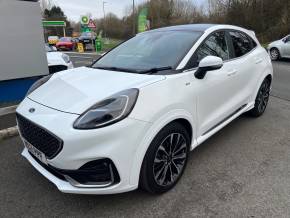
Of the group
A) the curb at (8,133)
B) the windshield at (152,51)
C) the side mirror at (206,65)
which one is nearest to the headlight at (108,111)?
the windshield at (152,51)

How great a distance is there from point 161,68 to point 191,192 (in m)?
1.31

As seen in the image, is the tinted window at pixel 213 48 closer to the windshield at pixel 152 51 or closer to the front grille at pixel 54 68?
the windshield at pixel 152 51

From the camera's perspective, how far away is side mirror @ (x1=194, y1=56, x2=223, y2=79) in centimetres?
300

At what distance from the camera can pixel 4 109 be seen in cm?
535

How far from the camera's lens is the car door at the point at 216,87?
10.5 feet

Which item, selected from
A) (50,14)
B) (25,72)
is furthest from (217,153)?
(50,14)

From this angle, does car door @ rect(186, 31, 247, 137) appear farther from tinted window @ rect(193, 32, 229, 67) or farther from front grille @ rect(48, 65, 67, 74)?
front grille @ rect(48, 65, 67, 74)

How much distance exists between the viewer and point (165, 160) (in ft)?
9.34

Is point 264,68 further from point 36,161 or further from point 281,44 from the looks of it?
point 281,44

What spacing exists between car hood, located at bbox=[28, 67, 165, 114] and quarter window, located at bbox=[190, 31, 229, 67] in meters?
0.68

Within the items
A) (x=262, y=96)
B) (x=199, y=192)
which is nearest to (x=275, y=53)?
(x=262, y=96)

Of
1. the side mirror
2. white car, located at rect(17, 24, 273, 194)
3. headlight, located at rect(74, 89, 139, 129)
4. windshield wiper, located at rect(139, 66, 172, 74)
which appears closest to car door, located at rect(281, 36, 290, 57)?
white car, located at rect(17, 24, 273, 194)

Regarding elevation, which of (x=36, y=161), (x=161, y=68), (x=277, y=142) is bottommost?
(x=277, y=142)

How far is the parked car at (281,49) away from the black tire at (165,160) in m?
12.6
